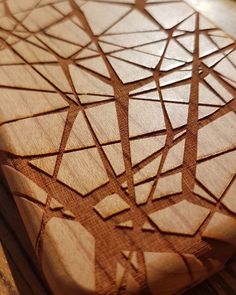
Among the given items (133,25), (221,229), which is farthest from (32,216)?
(133,25)

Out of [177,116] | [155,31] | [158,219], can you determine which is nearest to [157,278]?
[158,219]

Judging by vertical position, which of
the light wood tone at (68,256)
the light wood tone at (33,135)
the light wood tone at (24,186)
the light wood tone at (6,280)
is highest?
the light wood tone at (33,135)

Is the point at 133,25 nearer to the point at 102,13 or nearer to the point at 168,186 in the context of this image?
the point at 102,13

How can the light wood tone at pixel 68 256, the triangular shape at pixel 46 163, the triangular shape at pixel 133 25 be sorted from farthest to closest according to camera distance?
the triangular shape at pixel 133 25 < the triangular shape at pixel 46 163 < the light wood tone at pixel 68 256

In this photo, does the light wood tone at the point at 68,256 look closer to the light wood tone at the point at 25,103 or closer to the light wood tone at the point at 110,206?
the light wood tone at the point at 110,206

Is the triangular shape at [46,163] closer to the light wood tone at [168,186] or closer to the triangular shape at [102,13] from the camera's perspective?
the light wood tone at [168,186]

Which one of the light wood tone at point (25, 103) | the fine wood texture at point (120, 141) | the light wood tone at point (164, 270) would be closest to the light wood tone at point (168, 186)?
the fine wood texture at point (120, 141)

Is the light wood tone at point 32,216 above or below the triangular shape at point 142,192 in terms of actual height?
above

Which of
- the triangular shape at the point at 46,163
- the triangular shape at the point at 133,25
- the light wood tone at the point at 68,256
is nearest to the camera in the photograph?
the light wood tone at the point at 68,256

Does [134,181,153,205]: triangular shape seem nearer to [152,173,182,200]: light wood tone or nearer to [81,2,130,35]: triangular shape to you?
[152,173,182,200]: light wood tone

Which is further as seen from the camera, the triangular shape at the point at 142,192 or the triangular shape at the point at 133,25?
the triangular shape at the point at 133,25
